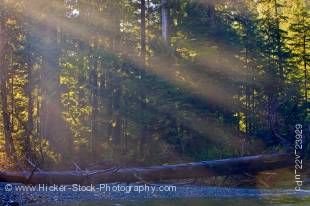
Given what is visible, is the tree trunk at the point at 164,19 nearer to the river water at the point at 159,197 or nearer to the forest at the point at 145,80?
the forest at the point at 145,80

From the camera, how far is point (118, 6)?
110 feet

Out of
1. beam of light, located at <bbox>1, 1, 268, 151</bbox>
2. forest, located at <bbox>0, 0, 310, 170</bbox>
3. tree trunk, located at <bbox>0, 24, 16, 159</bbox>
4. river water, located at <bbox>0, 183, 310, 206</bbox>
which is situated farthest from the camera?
beam of light, located at <bbox>1, 1, 268, 151</bbox>

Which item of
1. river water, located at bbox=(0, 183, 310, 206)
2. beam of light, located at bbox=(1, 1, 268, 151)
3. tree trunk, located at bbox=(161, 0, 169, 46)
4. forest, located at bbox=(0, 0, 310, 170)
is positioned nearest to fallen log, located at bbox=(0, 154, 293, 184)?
river water, located at bbox=(0, 183, 310, 206)

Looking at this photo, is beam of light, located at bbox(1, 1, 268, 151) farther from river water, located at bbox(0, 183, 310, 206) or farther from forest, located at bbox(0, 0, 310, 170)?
river water, located at bbox(0, 183, 310, 206)

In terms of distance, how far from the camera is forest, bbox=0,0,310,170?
26.6 m

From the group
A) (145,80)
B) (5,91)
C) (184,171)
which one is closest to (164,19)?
(145,80)

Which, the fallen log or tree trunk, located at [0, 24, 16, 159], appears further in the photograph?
tree trunk, located at [0, 24, 16, 159]

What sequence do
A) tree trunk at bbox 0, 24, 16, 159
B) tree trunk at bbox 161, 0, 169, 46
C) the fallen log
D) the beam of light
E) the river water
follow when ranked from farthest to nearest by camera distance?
1. tree trunk at bbox 161, 0, 169, 46
2. the beam of light
3. tree trunk at bbox 0, 24, 16, 159
4. the river water
5. the fallen log

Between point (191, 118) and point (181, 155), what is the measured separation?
2.54 meters

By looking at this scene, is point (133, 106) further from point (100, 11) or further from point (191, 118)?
point (100, 11)

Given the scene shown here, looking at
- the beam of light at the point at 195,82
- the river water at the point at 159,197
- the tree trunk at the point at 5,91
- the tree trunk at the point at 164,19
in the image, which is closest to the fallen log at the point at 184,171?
the river water at the point at 159,197

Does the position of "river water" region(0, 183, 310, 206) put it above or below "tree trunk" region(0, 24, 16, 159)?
below

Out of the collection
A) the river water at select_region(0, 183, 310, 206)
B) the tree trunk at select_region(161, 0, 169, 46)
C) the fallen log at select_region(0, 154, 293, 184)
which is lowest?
the river water at select_region(0, 183, 310, 206)

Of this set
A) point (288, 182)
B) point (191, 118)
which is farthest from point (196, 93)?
point (288, 182)
